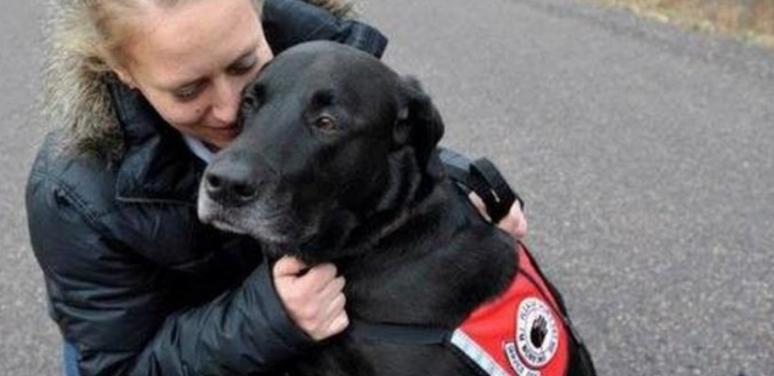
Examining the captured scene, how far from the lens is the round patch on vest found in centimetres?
237

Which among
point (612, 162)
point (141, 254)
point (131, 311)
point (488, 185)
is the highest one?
point (488, 185)

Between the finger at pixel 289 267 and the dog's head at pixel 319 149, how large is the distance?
0.19 ft

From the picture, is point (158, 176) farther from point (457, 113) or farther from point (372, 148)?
point (457, 113)

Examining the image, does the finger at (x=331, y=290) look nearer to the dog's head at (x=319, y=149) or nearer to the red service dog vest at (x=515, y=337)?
the dog's head at (x=319, y=149)

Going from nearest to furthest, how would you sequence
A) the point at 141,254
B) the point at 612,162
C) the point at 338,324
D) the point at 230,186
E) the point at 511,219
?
the point at 230,186 → the point at 338,324 → the point at 141,254 → the point at 511,219 → the point at 612,162

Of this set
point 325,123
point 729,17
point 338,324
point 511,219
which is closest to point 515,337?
point 338,324

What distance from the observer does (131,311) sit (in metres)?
2.56

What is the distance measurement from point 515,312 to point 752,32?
565 centimetres

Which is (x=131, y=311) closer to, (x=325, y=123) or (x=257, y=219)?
(x=257, y=219)

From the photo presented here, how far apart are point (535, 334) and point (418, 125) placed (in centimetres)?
52

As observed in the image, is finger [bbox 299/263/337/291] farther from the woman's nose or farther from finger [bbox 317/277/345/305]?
the woman's nose

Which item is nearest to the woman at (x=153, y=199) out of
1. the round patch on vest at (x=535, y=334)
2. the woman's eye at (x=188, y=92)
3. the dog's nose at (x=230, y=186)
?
the woman's eye at (x=188, y=92)

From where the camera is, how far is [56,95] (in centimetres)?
253

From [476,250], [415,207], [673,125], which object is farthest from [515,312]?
[673,125]
